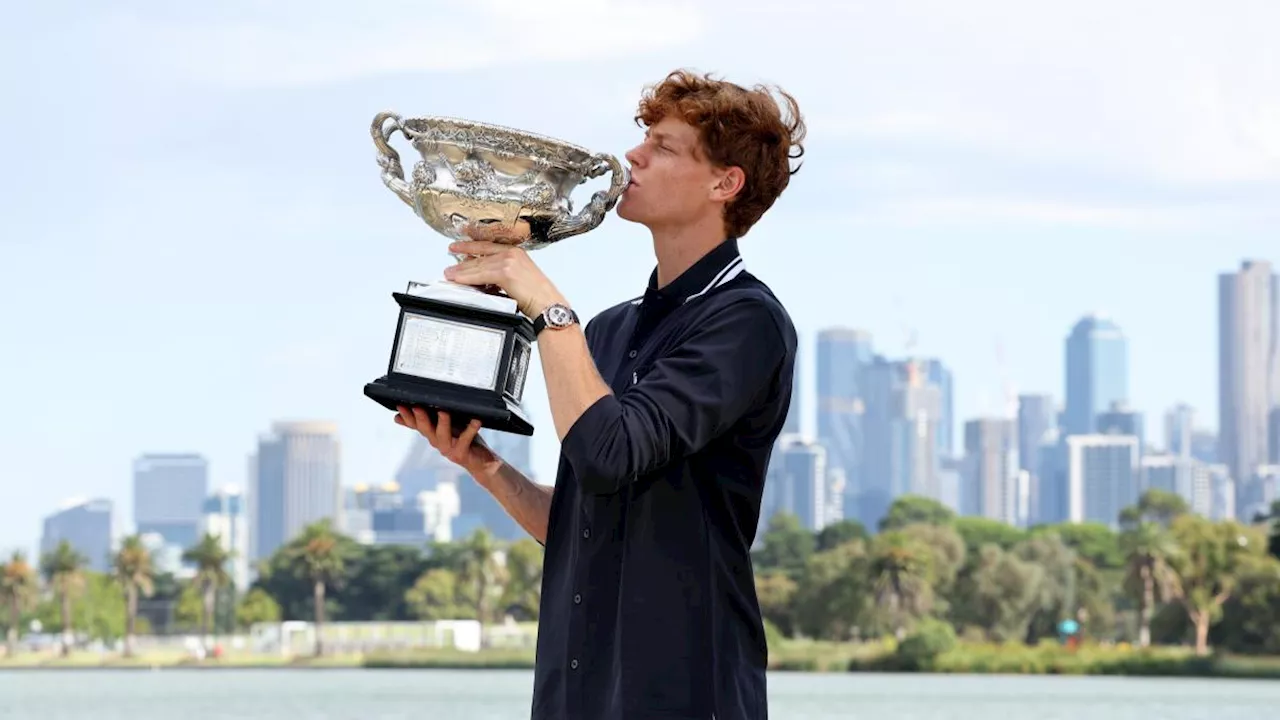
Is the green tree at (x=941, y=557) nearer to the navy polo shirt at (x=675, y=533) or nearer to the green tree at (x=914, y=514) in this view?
the green tree at (x=914, y=514)

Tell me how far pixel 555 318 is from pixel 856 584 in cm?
7429

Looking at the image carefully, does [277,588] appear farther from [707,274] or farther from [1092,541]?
[707,274]

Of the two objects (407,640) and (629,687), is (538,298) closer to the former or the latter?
(629,687)

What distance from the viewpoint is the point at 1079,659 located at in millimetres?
75312

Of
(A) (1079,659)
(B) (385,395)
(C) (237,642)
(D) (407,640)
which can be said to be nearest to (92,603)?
(C) (237,642)

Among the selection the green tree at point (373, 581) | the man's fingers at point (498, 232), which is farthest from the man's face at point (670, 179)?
the green tree at point (373, 581)

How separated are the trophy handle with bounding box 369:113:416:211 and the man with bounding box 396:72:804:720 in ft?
0.83

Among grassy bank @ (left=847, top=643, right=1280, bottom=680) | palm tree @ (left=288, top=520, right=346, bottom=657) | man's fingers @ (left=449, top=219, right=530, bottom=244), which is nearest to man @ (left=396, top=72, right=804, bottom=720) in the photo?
man's fingers @ (left=449, top=219, right=530, bottom=244)

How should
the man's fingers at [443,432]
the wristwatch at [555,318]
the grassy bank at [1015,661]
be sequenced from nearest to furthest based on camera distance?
the wristwatch at [555,318], the man's fingers at [443,432], the grassy bank at [1015,661]

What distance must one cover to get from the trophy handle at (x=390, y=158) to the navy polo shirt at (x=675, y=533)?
561 millimetres

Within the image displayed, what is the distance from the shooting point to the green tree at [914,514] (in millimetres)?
102312

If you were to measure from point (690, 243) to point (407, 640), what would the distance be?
9078 cm

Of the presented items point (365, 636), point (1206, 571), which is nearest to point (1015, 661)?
point (1206, 571)

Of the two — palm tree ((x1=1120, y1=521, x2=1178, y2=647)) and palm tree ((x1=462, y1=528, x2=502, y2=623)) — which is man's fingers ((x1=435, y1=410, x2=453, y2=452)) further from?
palm tree ((x1=462, y1=528, x2=502, y2=623))
